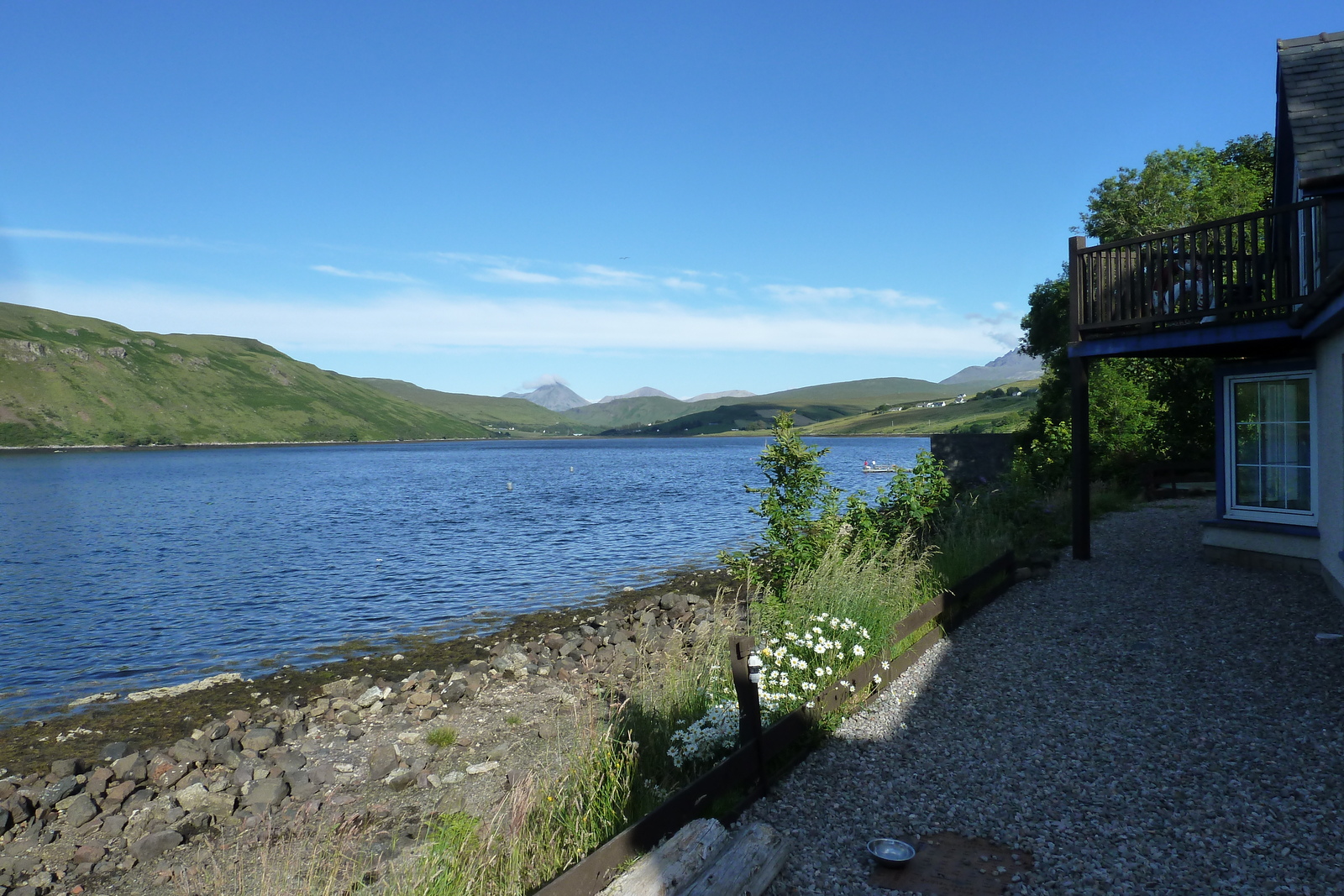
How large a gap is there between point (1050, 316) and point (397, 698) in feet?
99.9

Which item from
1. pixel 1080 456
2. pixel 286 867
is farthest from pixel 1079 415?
pixel 286 867

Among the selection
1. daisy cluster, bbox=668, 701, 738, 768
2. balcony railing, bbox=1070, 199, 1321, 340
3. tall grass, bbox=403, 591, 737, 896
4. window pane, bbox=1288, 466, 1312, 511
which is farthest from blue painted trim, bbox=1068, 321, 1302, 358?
daisy cluster, bbox=668, 701, 738, 768

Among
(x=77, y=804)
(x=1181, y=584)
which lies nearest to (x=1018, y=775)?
(x=1181, y=584)

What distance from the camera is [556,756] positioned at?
7758mm

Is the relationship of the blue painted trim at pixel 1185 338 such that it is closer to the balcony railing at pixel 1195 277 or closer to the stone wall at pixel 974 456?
the balcony railing at pixel 1195 277

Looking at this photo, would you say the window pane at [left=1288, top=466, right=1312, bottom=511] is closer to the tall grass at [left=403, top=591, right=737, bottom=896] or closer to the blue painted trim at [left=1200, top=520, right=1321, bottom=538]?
the blue painted trim at [left=1200, top=520, right=1321, bottom=538]

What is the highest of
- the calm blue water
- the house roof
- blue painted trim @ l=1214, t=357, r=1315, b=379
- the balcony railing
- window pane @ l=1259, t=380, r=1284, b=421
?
the house roof

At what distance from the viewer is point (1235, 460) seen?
12.3m

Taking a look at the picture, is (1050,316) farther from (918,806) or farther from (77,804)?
(77,804)

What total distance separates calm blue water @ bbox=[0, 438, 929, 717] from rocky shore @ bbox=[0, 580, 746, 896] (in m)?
4.01

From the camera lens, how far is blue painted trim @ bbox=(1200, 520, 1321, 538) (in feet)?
36.7

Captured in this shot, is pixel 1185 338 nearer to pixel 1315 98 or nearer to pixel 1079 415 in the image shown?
pixel 1079 415

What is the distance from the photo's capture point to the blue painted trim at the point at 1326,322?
8.30 meters

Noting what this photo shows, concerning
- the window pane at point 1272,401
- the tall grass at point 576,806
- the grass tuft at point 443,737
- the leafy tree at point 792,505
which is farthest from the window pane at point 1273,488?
the grass tuft at point 443,737
